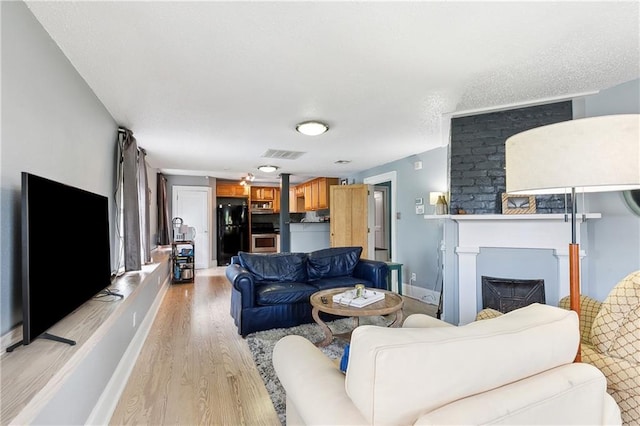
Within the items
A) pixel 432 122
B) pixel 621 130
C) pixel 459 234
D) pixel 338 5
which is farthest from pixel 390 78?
pixel 459 234

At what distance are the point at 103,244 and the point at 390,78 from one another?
2.45 meters

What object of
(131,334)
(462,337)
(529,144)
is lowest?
(131,334)

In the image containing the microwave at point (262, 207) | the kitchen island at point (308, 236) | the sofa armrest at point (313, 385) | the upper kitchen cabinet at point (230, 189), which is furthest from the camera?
the microwave at point (262, 207)

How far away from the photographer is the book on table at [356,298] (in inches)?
100

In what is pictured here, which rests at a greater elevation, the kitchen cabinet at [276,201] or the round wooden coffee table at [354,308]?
the kitchen cabinet at [276,201]

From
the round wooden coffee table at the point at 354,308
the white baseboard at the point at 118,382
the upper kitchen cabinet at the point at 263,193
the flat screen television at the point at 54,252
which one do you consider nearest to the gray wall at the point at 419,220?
the round wooden coffee table at the point at 354,308

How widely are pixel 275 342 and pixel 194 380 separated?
853 mm

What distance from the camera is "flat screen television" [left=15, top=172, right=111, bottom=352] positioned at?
123cm

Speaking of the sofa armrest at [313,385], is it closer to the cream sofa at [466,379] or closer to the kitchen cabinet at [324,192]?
the cream sofa at [466,379]

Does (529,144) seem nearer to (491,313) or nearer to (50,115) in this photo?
(491,313)

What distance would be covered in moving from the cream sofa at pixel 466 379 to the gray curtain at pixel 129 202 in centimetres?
291

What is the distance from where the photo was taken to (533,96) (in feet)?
8.69

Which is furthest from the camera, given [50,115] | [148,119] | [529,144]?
[148,119]

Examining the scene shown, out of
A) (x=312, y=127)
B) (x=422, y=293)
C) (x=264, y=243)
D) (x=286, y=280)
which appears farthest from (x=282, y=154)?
(x=264, y=243)
